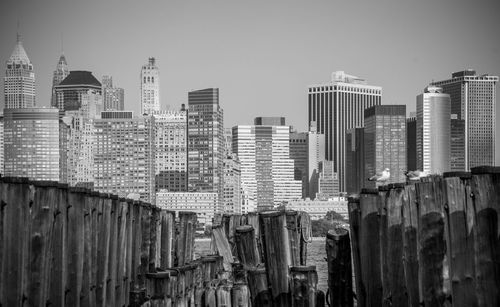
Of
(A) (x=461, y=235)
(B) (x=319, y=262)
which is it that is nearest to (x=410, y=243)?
(A) (x=461, y=235)

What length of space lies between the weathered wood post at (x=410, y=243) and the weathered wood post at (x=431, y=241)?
0.41 m

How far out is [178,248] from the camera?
32.5 m

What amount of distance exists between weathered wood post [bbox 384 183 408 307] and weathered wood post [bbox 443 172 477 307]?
1844 mm

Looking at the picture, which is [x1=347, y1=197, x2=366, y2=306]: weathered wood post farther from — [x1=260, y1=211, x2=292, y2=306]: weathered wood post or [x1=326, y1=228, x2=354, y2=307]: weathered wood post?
[x1=260, y1=211, x2=292, y2=306]: weathered wood post

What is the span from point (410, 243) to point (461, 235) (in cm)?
152

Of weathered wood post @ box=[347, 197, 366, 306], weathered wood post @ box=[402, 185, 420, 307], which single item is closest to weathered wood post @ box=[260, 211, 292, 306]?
weathered wood post @ box=[347, 197, 366, 306]

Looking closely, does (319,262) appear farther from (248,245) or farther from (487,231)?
(487,231)

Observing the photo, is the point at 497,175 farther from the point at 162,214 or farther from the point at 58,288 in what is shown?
the point at 162,214

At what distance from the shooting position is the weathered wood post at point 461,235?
17.1 m

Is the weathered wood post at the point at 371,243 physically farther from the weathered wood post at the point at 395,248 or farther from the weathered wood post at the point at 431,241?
the weathered wood post at the point at 431,241

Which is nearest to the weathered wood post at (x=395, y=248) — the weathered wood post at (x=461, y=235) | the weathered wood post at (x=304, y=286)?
the weathered wood post at (x=304, y=286)

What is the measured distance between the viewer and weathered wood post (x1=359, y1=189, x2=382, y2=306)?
21.3 meters

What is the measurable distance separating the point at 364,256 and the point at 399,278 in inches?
74.1

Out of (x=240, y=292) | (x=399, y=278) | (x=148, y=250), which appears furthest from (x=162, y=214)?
(x=399, y=278)
